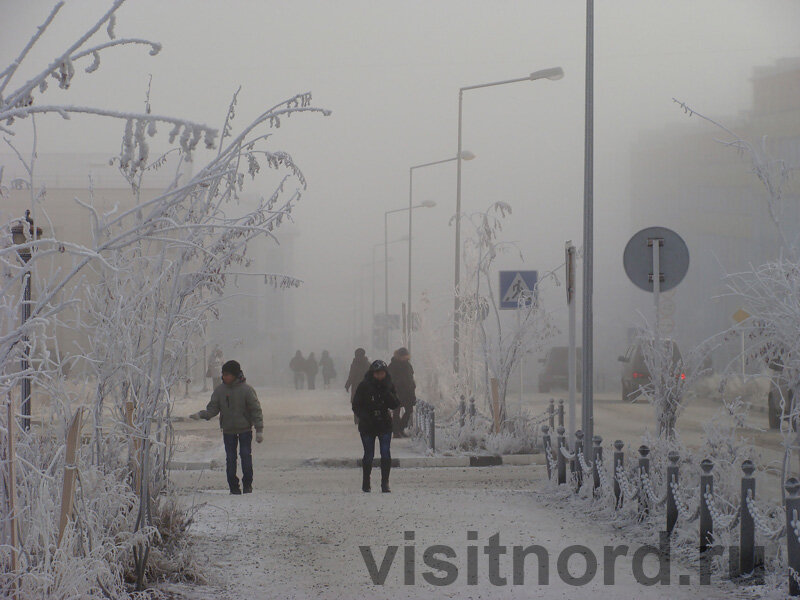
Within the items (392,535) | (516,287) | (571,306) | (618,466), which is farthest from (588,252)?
(516,287)

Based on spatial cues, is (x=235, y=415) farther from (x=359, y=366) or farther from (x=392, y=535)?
(x=359, y=366)

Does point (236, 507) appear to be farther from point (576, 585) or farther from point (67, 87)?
point (67, 87)

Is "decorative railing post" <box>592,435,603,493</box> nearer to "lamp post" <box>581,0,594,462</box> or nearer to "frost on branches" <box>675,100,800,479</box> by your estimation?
"lamp post" <box>581,0,594,462</box>

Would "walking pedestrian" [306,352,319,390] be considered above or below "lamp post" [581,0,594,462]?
below

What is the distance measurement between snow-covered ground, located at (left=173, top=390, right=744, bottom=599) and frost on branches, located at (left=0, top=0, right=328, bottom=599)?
0.68 m

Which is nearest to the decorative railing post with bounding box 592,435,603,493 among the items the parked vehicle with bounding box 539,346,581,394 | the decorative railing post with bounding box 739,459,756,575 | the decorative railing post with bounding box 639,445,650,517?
the decorative railing post with bounding box 639,445,650,517

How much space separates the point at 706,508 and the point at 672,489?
2.37 ft

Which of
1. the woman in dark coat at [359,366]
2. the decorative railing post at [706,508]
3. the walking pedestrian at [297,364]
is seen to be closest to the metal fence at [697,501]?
the decorative railing post at [706,508]

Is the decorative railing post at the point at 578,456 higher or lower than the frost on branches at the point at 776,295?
lower

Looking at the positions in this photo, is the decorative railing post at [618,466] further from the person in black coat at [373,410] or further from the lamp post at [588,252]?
the person in black coat at [373,410]

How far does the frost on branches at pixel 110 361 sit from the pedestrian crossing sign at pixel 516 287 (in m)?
9.16

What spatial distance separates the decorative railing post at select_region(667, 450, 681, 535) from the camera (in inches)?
352

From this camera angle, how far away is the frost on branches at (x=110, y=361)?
451cm

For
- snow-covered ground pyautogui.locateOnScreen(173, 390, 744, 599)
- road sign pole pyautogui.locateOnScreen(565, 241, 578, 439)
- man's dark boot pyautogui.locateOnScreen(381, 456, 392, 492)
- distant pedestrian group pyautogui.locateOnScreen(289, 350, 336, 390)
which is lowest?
snow-covered ground pyautogui.locateOnScreen(173, 390, 744, 599)
